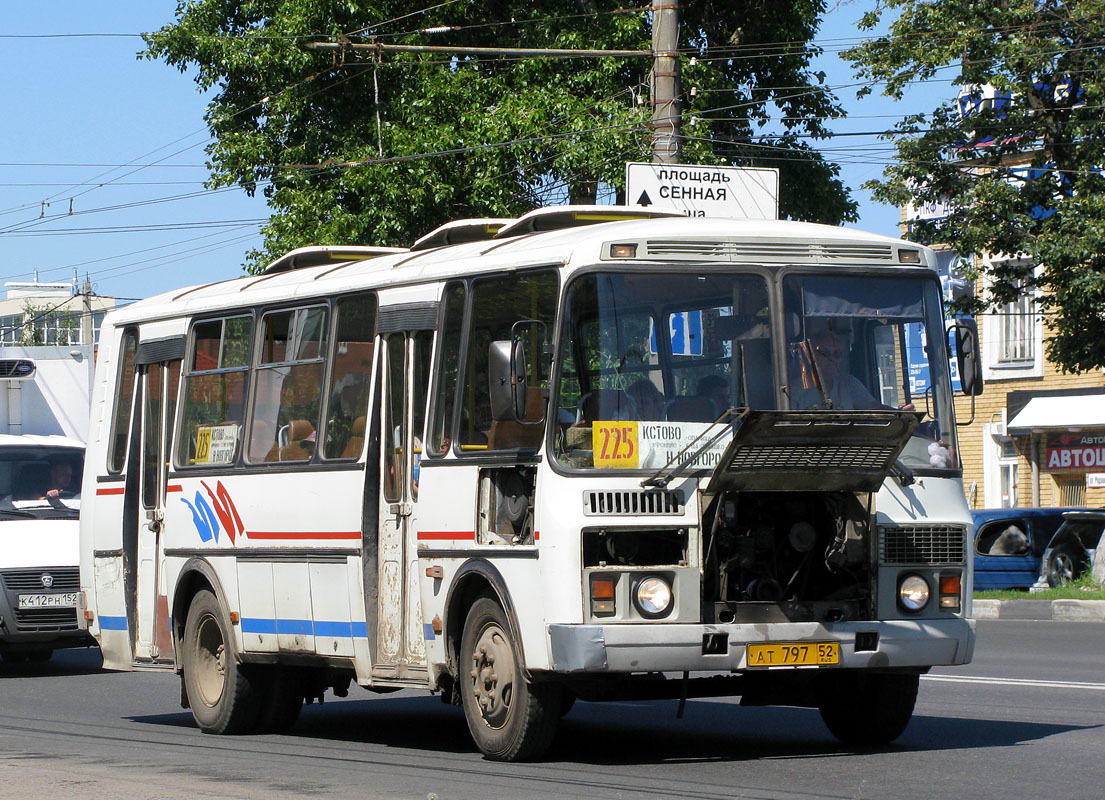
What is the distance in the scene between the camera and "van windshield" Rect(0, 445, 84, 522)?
18.4m

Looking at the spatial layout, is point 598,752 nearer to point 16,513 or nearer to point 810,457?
point 810,457

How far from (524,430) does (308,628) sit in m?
2.58

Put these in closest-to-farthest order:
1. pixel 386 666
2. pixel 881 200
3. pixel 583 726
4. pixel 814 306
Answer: pixel 814 306
pixel 386 666
pixel 583 726
pixel 881 200

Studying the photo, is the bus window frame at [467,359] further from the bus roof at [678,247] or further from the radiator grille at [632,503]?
the radiator grille at [632,503]

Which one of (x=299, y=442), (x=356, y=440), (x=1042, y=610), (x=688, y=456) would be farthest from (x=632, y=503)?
(x=1042, y=610)

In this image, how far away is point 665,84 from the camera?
18.2 meters

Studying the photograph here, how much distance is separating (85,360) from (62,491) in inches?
449

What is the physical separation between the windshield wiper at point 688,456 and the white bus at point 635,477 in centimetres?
2

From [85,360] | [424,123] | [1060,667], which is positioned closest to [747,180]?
[1060,667]

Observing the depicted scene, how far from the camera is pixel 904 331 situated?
10078mm

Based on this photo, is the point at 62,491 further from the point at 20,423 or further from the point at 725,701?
the point at 725,701

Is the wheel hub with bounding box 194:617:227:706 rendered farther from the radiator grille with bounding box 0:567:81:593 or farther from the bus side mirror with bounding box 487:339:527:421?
the radiator grille with bounding box 0:567:81:593

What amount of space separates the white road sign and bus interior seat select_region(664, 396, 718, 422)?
717 cm

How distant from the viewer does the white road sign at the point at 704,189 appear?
55.2ft
